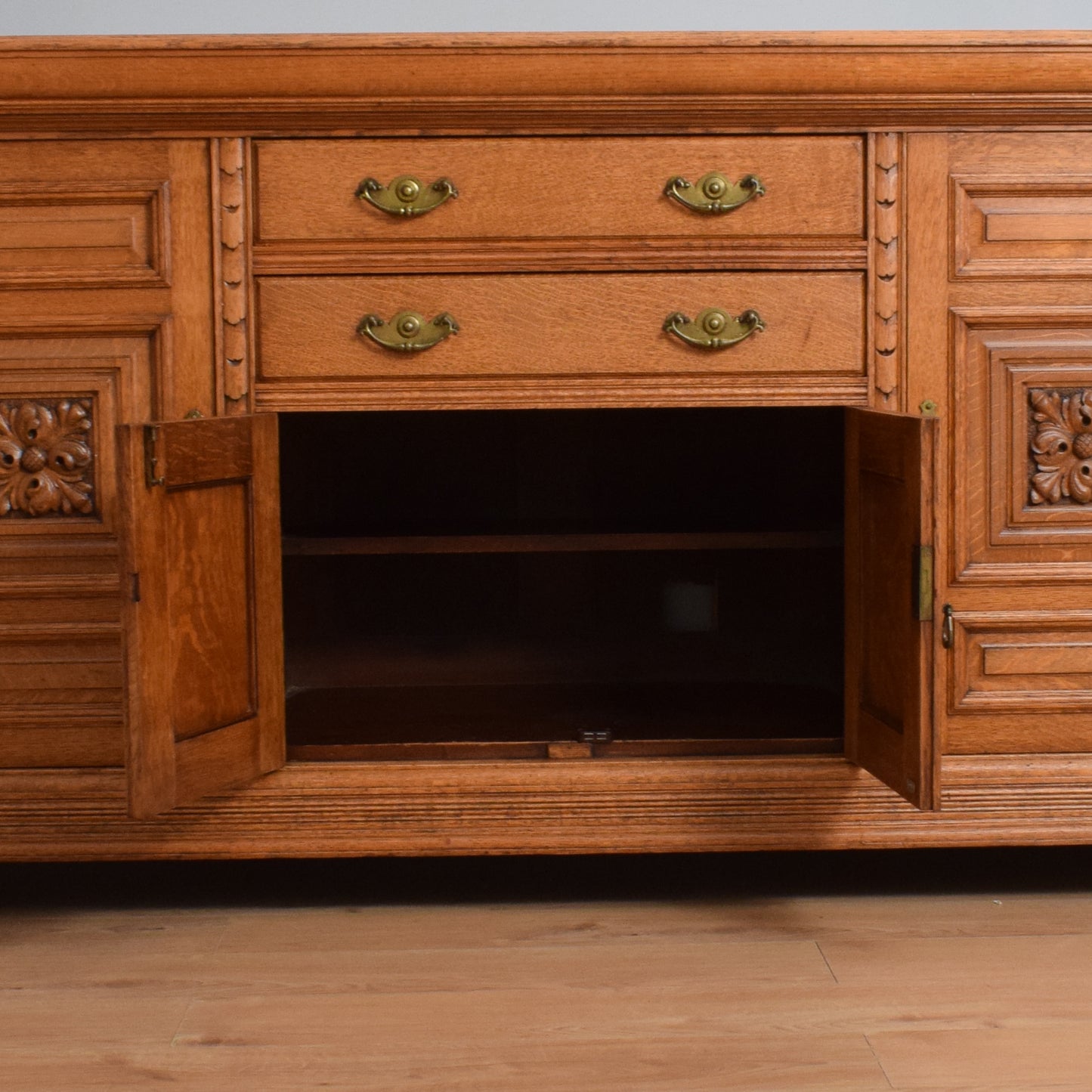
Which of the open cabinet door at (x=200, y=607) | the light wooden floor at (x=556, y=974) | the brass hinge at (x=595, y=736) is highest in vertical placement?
the open cabinet door at (x=200, y=607)

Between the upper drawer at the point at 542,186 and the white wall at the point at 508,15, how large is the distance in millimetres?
938

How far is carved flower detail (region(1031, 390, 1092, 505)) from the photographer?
5.38ft

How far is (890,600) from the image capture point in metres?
1.56

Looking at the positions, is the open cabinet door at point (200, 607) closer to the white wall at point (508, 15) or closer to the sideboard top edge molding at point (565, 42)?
the sideboard top edge molding at point (565, 42)

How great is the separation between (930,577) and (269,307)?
0.79 meters

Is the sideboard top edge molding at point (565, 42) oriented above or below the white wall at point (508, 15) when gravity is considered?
below

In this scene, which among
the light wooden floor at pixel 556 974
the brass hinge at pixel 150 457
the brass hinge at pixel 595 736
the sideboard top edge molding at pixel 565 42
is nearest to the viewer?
the light wooden floor at pixel 556 974

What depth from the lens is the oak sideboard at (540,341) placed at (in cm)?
157

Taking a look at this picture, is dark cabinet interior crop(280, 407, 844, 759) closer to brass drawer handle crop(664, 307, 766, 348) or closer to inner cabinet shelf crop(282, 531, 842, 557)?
inner cabinet shelf crop(282, 531, 842, 557)

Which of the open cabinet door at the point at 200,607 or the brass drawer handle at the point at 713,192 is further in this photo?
the brass drawer handle at the point at 713,192

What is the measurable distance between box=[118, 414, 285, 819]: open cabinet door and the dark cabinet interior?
1.52 feet

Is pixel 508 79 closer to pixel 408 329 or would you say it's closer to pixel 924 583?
pixel 408 329

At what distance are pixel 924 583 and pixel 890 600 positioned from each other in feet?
0.33

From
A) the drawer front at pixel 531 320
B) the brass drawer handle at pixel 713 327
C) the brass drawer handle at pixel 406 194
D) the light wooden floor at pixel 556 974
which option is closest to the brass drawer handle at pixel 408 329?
the drawer front at pixel 531 320
